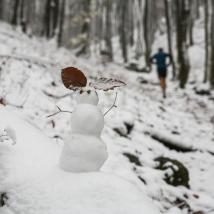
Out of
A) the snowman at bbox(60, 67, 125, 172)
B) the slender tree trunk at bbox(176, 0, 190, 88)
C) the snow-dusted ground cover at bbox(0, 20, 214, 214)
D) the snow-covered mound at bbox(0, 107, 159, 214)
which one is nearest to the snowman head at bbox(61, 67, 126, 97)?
the snowman at bbox(60, 67, 125, 172)

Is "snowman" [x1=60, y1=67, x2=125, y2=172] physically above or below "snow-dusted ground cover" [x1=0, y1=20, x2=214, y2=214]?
above

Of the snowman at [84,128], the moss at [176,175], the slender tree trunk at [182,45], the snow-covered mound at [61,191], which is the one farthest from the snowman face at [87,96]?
the slender tree trunk at [182,45]

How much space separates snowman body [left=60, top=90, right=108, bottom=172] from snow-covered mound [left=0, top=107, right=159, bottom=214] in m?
0.07

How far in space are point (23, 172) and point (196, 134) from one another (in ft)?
19.3

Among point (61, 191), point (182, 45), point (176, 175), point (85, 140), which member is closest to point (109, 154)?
point (176, 175)

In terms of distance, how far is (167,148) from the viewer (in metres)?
5.95

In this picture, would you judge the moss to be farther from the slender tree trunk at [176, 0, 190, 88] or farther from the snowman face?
the slender tree trunk at [176, 0, 190, 88]

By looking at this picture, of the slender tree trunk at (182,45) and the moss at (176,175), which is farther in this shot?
the slender tree trunk at (182,45)

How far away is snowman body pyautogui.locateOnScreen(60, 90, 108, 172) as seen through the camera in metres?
2.09

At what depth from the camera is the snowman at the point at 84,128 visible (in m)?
2.09

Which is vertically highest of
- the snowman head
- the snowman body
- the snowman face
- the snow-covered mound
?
the snowman head

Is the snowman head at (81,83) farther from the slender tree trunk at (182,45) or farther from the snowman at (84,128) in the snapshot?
the slender tree trunk at (182,45)

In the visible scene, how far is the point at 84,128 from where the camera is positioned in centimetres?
212

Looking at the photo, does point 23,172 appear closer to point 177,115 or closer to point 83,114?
point 83,114
